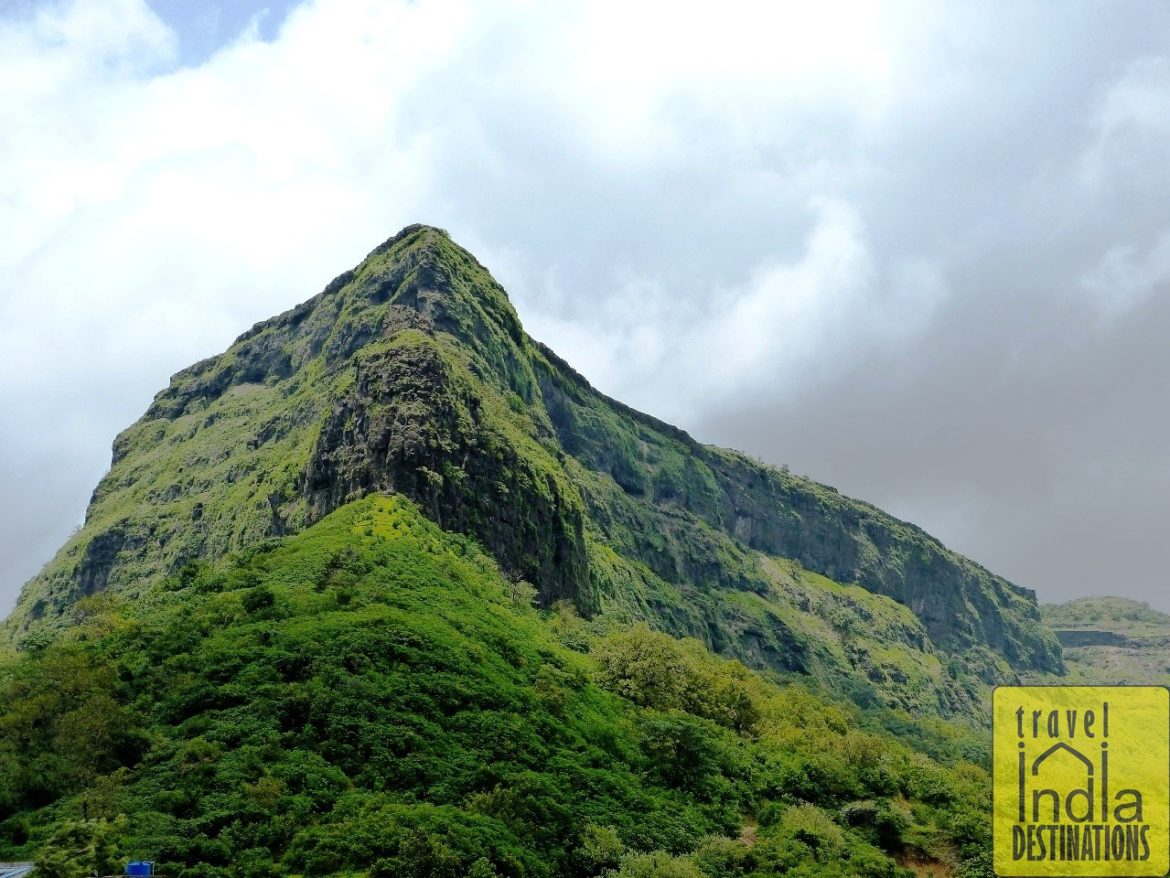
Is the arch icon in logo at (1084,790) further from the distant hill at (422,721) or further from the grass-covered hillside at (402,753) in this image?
the distant hill at (422,721)

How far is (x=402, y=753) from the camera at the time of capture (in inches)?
2398

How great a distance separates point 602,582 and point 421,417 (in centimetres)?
6009

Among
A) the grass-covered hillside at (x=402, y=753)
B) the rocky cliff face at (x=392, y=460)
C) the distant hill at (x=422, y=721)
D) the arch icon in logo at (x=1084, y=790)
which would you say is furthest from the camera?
the rocky cliff face at (x=392, y=460)

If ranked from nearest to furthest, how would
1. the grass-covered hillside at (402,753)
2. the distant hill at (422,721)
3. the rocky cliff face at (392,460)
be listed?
the grass-covered hillside at (402,753)
the distant hill at (422,721)
the rocky cliff face at (392,460)

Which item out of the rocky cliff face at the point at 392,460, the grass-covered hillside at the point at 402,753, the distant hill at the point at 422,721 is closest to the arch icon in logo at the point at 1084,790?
the grass-covered hillside at the point at 402,753

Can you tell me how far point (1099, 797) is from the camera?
70.5m

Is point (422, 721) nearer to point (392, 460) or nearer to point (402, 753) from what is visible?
point (402, 753)

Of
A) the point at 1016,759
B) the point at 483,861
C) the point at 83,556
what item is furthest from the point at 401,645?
the point at 83,556

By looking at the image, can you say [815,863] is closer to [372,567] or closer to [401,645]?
[401,645]

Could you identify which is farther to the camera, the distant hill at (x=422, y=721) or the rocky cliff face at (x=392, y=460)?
the rocky cliff face at (x=392, y=460)

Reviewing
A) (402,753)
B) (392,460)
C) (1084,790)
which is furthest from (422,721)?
(1084,790)

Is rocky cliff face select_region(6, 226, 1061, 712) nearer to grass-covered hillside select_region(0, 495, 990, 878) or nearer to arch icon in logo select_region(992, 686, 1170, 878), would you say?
grass-covered hillside select_region(0, 495, 990, 878)

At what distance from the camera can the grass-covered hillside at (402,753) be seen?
174 ft

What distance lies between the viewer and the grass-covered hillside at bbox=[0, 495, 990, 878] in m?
53.0
